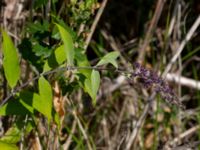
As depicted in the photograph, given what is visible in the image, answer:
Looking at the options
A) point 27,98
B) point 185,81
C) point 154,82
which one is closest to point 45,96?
point 27,98

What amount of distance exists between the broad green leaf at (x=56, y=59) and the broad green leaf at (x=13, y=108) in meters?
0.11

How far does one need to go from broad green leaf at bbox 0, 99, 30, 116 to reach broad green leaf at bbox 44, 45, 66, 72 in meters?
0.11

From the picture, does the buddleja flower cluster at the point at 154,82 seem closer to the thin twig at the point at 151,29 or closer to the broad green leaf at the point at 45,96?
the broad green leaf at the point at 45,96

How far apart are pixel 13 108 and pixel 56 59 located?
0.15 metres

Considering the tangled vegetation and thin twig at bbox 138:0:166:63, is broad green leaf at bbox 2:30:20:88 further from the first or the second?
thin twig at bbox 138:0:166:63

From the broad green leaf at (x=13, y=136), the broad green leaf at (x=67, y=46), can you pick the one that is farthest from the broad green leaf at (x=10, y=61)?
the broad green leaf at (x=13, y=136)

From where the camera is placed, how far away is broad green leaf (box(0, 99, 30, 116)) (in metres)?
1.34

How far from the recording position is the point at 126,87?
93.7 inches

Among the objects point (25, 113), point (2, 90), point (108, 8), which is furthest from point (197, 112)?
point (25, 113)

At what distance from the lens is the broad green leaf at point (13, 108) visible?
1337mm

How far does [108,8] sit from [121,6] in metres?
0.09

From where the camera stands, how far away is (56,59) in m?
1.33

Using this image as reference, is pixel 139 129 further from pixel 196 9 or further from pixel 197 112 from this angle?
pixel 196 9

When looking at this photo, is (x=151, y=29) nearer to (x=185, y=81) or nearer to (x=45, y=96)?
(x=185, y=81)
